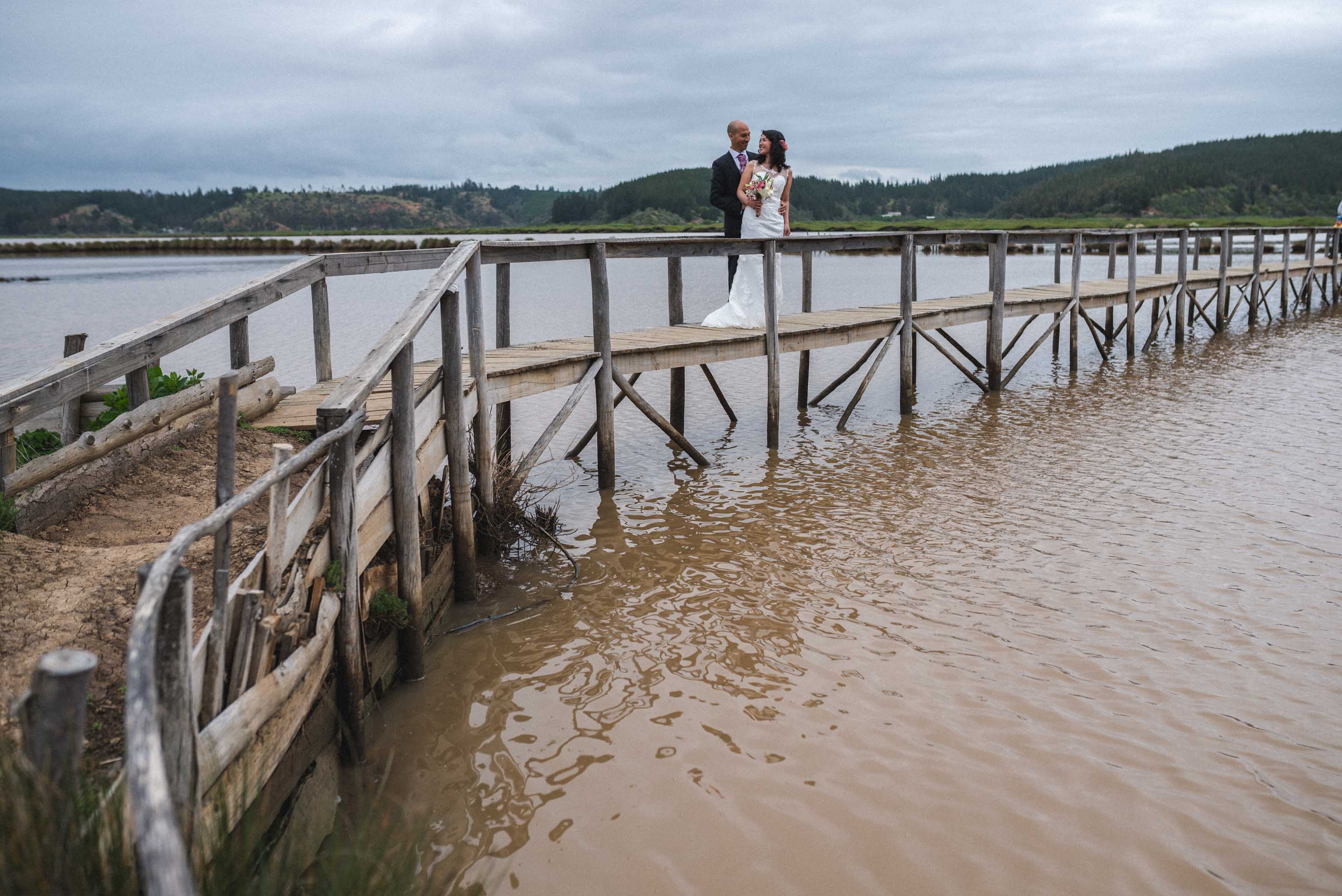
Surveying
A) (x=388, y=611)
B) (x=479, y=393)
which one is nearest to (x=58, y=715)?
(x=388, y=611)

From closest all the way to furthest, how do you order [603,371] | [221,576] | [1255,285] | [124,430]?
[221,576] → [124,430] → [603,371] → [1255,285]

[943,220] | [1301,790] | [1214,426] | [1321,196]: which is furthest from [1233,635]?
[1321,196]

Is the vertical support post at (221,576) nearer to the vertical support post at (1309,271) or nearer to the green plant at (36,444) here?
the green plant at (36,444)

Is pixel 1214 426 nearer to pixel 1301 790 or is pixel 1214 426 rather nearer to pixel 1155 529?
pixel 1155 529

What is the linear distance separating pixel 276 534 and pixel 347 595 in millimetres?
861

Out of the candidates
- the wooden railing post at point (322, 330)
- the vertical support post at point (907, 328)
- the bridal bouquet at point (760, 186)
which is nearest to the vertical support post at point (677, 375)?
the bridal bouquet at point (760, 186)

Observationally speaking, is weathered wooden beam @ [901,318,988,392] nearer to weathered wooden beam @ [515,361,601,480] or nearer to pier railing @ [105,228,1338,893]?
pier railing @ [105,228,1338,893]

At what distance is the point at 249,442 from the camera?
17.7 feet

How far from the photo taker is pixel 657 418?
8.33 meters

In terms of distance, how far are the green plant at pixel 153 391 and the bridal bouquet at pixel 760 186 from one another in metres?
5.60

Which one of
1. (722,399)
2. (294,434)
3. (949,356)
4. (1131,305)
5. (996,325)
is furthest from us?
(1131,305)

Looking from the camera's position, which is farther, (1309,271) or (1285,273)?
(1309,271)

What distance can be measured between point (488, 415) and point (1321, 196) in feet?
423

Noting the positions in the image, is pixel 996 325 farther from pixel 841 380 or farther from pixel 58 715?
pixel 58 715
